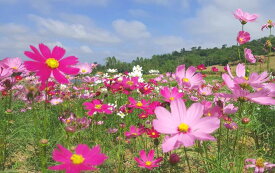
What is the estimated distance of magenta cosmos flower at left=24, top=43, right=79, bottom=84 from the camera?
113cm

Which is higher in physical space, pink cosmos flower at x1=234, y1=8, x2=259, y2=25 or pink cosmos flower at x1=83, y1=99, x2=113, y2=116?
pink cosmos flower at x1=234, y1=8, x2=259, y2=25

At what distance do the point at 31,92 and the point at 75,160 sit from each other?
36 centimetres

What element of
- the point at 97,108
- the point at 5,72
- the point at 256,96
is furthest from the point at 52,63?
the point at 97,108

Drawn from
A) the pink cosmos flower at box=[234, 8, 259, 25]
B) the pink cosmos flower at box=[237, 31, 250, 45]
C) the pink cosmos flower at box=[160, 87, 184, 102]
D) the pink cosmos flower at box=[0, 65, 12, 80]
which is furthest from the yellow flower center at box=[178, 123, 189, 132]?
the pink cosmos flower at box=[234, 8, 259, 25]

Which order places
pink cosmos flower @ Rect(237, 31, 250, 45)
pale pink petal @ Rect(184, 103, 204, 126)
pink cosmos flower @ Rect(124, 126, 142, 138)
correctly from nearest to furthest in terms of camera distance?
1. pale pink petal @ Rect(184, 103, 204, 126)
2. pink cosmos flower @ Rect(124, 126, 142, 138)
3. pink cosmos flower @ Rect(237, 31, 250, 45)

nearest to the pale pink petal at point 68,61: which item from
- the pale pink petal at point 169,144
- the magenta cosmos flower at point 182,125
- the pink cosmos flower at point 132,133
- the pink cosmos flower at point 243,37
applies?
the magenta cosmos flower at point 182,125

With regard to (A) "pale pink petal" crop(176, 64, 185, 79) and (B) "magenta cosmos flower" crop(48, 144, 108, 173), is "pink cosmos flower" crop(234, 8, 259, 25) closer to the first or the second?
(A) "pale pink petal" crop(176, 64, 185, 79)

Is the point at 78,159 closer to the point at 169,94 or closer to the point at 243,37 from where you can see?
the point at 169,94

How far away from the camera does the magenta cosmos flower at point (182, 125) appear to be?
0.91 metres

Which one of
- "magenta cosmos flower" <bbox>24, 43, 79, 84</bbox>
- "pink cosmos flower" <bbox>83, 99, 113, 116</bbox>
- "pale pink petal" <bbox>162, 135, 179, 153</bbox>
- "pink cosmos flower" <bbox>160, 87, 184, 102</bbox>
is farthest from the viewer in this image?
"pink cosmos flower" <bbox>83, 99, 113, 116</bbox>

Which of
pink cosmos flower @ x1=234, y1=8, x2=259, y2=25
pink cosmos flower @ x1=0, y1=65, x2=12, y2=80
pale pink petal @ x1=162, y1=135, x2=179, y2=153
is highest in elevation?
pink cosmos flower @ x1=234, y1=8, x2=259, y2=25

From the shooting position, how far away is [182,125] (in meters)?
0.99

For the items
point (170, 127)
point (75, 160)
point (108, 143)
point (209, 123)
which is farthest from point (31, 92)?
point (108, 143)

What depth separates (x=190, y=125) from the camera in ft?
3.30
